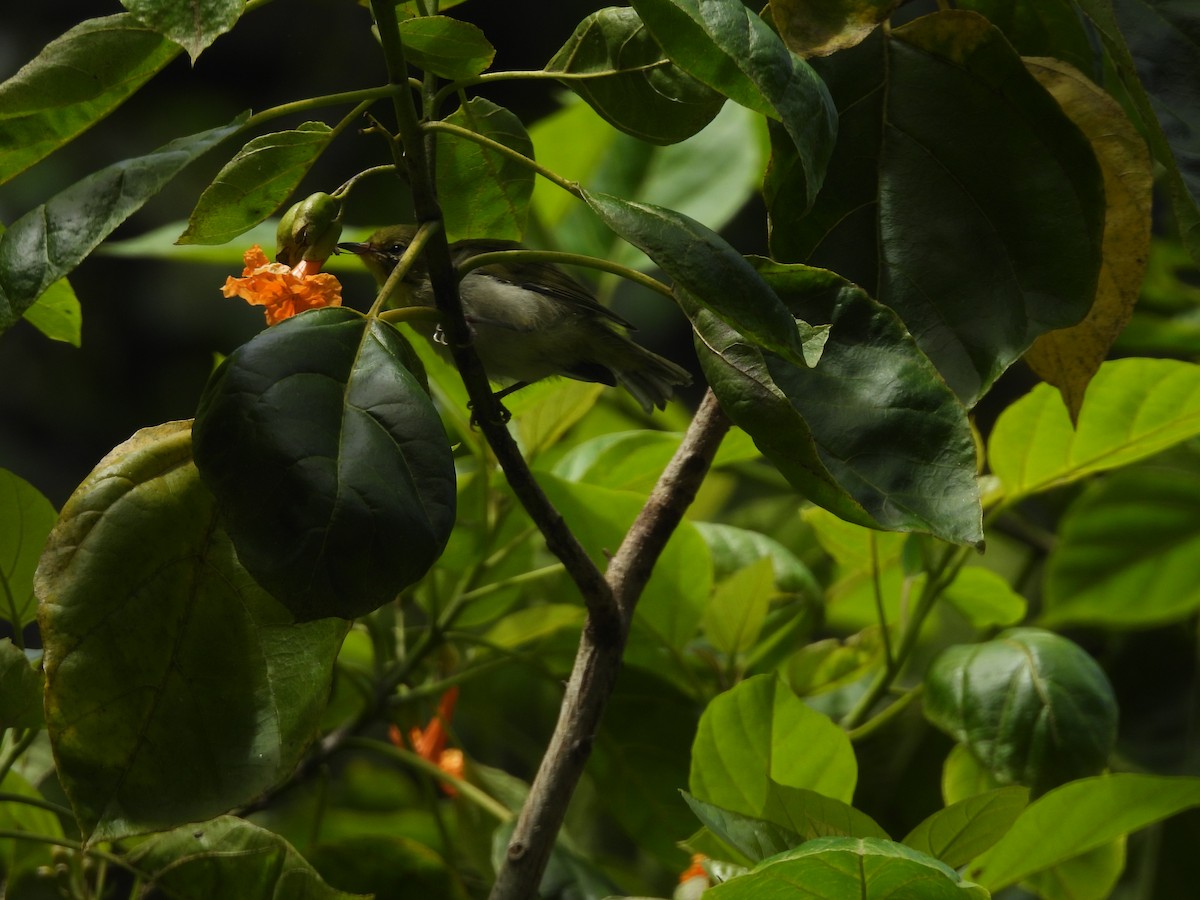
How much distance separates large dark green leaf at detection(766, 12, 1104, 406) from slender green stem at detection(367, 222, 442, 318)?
0.24 m


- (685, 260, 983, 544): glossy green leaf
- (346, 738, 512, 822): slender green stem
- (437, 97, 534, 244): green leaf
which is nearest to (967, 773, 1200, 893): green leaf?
(685, 260, 983, 544): glossy green leaf

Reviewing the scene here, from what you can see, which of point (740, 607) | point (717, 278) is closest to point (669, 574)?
point (740, 607)

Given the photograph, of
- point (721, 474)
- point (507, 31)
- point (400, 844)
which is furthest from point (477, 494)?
point (507, 31)

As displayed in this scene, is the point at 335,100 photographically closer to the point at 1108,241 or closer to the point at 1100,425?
the point at 1108,241

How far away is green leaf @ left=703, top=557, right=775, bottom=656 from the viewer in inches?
50.9

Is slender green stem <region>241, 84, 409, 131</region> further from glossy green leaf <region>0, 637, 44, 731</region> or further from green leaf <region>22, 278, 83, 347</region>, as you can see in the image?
glossy green leaf <region>0, 637, 44, 731</region>

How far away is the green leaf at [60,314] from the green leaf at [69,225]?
10.1 inches

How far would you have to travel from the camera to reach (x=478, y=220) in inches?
38.8

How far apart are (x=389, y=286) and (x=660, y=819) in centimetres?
82

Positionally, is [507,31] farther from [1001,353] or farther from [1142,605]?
→ [1001,353]

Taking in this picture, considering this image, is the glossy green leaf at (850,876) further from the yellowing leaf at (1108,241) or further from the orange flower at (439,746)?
the orange flower at (439,746)

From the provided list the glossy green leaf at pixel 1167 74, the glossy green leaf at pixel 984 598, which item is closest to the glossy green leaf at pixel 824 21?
the glossy green leaf at pixel 1167 74

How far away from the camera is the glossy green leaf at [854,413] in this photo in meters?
0.69

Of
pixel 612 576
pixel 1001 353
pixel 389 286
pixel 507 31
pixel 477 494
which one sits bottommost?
pixel 507 31
